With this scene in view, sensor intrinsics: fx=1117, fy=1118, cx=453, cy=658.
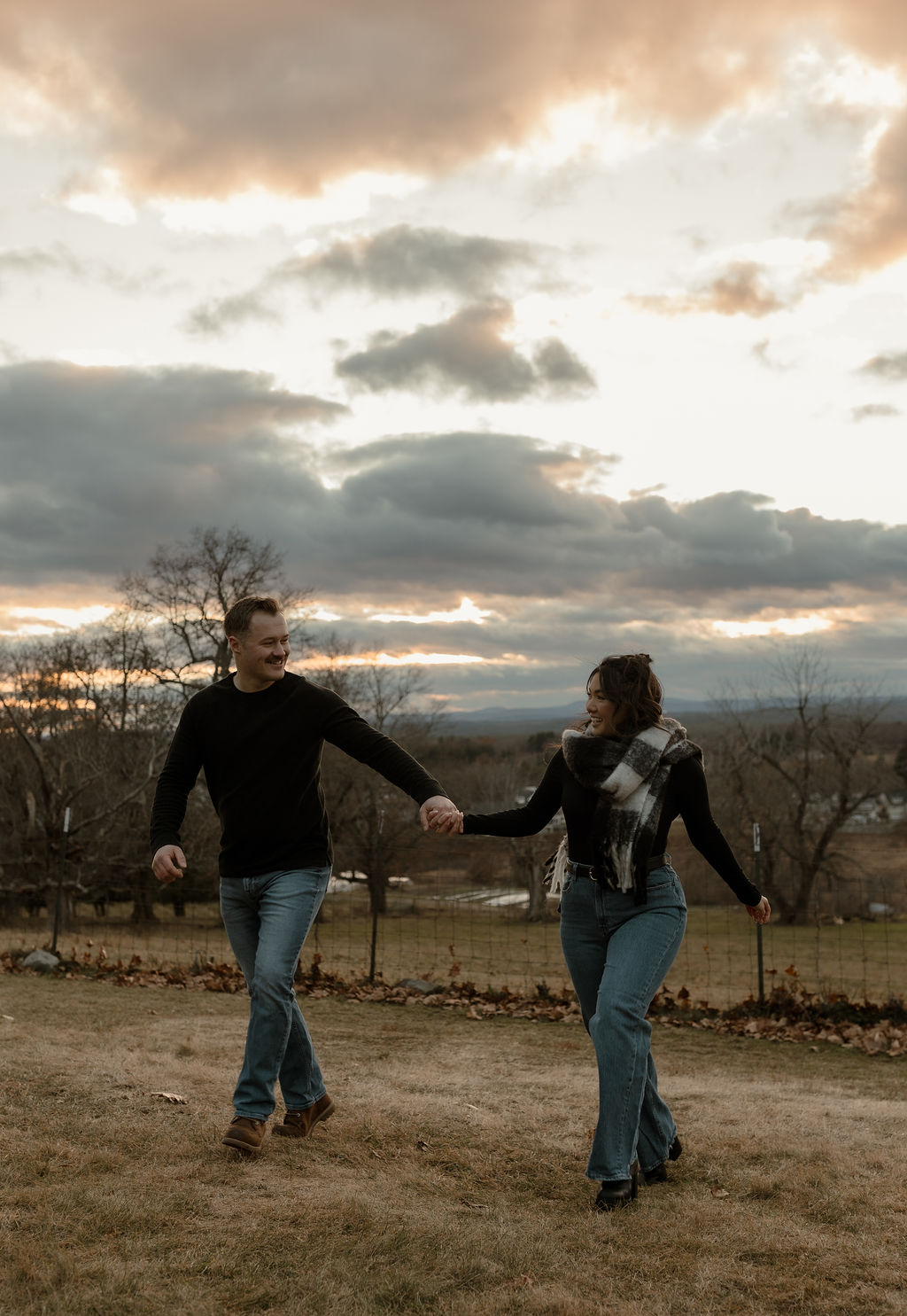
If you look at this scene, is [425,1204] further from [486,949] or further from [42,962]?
[486,949]

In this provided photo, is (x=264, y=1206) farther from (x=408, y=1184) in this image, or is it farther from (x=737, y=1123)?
(x=737, y=1123)

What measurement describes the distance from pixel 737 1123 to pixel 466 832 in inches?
78.3

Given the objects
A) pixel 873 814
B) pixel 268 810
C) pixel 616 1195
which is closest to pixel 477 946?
pixel 268 810

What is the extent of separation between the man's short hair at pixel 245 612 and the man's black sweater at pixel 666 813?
1260 mm

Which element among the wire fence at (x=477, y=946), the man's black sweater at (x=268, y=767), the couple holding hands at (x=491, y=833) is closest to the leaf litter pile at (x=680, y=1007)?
the wire fence at (x=477, y=946)

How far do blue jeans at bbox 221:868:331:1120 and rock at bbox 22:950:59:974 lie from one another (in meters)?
8.54

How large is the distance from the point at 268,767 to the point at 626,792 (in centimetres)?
143

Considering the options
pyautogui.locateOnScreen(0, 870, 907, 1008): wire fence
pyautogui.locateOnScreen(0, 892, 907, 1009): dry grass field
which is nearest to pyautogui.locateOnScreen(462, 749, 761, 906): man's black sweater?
pyautogui.locateOnScreen(0, 870, 907, 1008): wire fence

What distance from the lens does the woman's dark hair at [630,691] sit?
4.11 m

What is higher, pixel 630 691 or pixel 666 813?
pixel 630 691

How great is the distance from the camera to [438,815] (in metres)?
4.27

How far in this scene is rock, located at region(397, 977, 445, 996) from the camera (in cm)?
1082

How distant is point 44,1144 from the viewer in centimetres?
435

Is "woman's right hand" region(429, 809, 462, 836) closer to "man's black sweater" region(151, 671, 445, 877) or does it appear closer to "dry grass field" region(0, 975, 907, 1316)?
"man's black sweater" region(151, 671, 445, 877)
